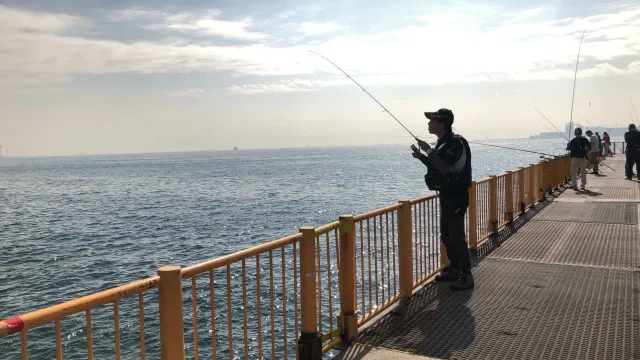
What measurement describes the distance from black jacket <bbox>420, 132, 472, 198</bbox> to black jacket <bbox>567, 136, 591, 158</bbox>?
11.7 meters

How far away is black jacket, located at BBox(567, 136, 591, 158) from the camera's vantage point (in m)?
15.6

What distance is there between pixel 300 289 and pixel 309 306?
5.15 ft

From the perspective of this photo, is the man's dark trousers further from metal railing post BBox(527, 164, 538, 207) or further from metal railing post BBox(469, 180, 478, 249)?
metal railing post BBox(527, 164, 538, 207)

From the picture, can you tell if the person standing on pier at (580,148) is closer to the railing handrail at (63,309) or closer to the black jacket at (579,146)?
the black jacket at (579,146)

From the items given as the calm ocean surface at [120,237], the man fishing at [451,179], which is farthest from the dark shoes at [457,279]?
the calm ocean surface at [120,237]

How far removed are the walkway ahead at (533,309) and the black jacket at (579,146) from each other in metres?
7.14

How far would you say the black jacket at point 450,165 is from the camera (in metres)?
5.59

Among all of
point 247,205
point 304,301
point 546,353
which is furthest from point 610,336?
point 247,205

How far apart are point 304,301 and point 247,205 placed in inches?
1670

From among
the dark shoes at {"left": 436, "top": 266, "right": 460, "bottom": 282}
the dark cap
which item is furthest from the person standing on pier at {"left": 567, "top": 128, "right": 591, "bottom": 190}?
the dark cap

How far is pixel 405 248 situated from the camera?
5.66 meters

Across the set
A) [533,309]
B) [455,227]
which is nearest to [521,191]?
[455,227]

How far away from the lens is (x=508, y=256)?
781 centimetres

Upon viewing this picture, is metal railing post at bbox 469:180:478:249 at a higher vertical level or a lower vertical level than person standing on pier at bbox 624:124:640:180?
lower
